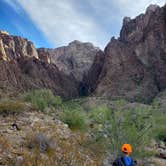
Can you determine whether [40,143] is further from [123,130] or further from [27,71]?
[27,71]

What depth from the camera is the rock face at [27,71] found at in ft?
265

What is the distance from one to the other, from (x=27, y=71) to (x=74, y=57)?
49.8 m

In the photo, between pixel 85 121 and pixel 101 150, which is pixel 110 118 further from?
pixel 85 121

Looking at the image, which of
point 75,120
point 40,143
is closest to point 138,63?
point 75,120

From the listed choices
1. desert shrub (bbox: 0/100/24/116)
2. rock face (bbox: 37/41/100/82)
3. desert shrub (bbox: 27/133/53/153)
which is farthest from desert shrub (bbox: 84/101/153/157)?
rock face (bbox: 37/41/100/82)

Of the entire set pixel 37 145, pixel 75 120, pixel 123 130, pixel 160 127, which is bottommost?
pixel 37 145

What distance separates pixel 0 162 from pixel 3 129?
383cm

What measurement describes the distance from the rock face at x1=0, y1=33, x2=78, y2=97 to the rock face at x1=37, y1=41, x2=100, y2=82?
8978mm

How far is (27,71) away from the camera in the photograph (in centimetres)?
8906

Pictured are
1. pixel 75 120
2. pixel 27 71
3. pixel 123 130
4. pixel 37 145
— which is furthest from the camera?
pixel 27 71

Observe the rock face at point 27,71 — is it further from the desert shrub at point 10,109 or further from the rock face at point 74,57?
the desert shrub at point 10,109

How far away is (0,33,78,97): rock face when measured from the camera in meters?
80.8

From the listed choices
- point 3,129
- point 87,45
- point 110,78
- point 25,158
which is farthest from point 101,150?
point 87,45

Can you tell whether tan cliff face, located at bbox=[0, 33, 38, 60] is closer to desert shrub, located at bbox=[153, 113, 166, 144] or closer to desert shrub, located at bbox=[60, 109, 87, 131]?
desert shrub, located at bbox=[153, 113, 166, 144]
